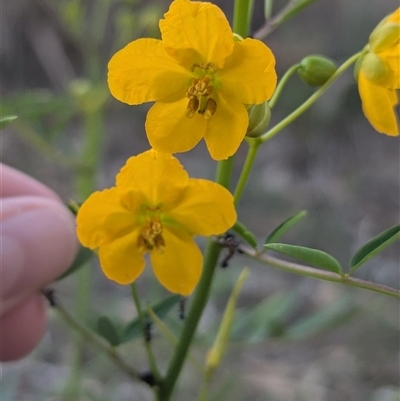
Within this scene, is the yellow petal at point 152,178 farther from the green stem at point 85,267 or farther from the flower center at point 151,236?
the green stem at point 85,267

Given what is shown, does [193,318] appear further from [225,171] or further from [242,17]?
[242,17]

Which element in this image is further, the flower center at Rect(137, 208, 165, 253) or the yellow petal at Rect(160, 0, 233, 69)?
the flower center at Rect(137, 208, 165, 253)

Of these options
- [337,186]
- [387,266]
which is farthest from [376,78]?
[337,186]

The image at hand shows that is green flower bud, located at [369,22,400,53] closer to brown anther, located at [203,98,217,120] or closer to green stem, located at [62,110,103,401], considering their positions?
brown anther, located at [203,98,217,120]

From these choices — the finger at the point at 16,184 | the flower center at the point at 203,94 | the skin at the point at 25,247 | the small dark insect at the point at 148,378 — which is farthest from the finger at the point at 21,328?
the flower center at the point at 203,94

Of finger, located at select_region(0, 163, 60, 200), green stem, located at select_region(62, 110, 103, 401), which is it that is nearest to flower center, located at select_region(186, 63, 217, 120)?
finger, located at select_region(0, 163, 60, 200)

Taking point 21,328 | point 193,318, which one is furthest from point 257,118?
point 21,328

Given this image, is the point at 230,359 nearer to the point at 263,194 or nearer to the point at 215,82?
the point at 263,194
